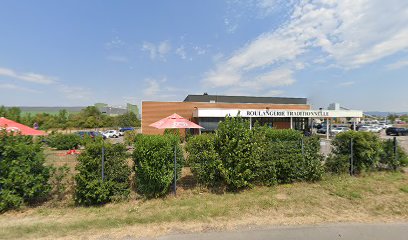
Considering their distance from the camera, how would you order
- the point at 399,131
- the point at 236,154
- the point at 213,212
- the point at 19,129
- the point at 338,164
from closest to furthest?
the point at 213,212 < the point at 19,129 < the point at 236,154 < the point at 338,164 < the point at 399,131

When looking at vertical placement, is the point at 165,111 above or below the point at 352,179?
above

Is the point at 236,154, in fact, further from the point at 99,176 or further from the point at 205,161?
the point at 99,176

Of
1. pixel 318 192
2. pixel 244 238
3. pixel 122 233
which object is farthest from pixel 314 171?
pixel 122 233

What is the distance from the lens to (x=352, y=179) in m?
7.54

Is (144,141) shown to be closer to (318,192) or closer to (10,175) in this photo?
(10,175)

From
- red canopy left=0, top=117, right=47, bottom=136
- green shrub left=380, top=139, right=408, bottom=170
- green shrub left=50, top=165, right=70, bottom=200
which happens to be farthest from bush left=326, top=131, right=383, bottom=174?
red canopy left=0, top=117, right=47, bottom=136

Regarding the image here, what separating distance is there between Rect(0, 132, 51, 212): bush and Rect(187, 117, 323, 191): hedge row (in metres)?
3.93

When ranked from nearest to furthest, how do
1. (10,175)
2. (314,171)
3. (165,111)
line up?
(10,175) → (314,171) → (165,111)

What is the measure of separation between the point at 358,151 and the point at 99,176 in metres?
8.71

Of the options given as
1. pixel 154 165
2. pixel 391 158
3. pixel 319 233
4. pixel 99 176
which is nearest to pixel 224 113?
pixel 391 158

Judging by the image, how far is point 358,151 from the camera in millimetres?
8078

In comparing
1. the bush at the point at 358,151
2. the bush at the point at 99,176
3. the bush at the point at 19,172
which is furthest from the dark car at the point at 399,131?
the bush at the point at 19,172

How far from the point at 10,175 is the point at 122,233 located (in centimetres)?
331

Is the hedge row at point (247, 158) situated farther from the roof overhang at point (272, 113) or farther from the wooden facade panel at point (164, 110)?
the wooden facade panel at point (164, 110)
